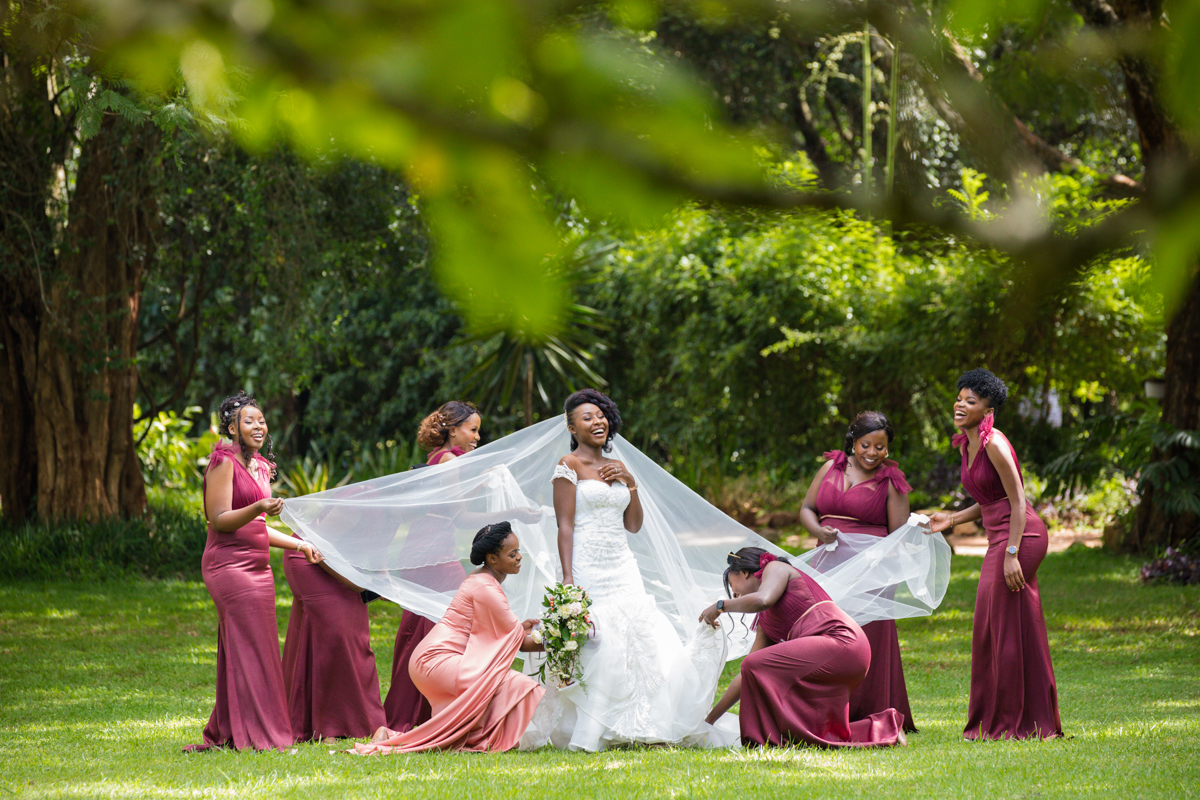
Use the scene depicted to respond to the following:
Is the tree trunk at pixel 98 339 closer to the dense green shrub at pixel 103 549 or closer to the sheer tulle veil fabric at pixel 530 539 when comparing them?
the dense green shrub at pixel 103 549

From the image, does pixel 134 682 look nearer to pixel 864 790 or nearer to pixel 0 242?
pixel 0 242

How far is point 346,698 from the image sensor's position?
5.77m

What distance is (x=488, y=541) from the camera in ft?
18.1

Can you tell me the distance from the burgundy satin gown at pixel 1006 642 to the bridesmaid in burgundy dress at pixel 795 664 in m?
0.46

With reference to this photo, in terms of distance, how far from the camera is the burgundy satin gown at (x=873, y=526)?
5.81 m

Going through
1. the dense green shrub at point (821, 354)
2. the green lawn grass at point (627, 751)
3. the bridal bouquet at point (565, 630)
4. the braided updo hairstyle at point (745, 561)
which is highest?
the dense green shrub at point (821, 354)

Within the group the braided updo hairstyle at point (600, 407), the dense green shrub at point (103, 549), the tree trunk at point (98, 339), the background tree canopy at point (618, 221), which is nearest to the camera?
the background tree canopy at point (618, 221)

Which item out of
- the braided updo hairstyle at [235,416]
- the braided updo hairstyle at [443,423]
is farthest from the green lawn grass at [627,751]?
the braided updo hairstyle at [443,423]

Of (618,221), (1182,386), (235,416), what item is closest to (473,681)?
(235,416)

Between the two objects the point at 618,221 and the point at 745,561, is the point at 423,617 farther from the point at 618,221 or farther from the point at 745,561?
the point at 618,221

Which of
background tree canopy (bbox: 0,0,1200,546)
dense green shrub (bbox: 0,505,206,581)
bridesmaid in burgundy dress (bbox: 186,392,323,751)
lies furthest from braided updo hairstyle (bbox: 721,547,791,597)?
dense green shrub (bbox: 0,505,206,581)

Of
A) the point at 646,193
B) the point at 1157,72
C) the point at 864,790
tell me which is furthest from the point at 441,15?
the point at 864,790

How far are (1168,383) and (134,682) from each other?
32.9ft

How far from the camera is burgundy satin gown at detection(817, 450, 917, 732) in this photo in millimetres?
5812
